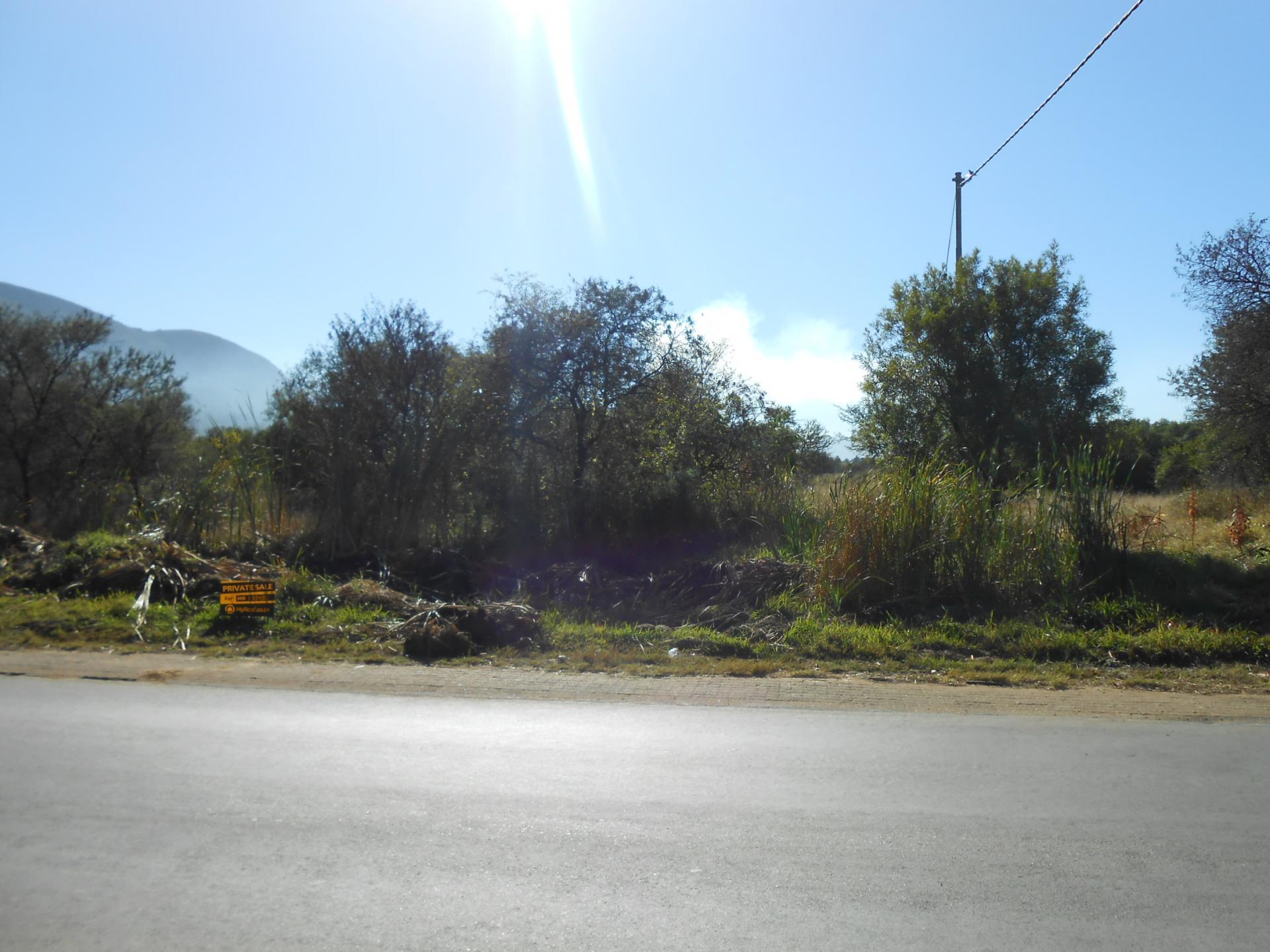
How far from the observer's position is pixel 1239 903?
3.91 meters

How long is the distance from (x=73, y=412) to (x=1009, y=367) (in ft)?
81.9

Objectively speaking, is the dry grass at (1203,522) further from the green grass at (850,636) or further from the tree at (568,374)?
the tree at (568,374)

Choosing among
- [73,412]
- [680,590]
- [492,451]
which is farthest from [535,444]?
[73,412]

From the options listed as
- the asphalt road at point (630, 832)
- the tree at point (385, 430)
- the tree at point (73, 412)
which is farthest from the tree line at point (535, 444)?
the asphalt road at point (630, 832)

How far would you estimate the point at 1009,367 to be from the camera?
22422mm

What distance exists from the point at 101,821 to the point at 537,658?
4.89m

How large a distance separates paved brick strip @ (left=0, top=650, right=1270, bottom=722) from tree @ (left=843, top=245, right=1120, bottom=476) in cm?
1457

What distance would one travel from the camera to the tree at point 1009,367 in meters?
22.2

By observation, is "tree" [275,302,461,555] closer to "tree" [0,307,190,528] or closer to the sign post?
the sign post

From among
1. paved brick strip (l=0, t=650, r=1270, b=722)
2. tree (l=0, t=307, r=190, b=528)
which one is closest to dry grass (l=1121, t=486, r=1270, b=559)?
paved brick strip (l=0, t=650, r=1270, b=722)

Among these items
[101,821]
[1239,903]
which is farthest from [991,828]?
[101,821]

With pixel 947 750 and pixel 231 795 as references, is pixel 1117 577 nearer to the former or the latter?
pixel 947 750

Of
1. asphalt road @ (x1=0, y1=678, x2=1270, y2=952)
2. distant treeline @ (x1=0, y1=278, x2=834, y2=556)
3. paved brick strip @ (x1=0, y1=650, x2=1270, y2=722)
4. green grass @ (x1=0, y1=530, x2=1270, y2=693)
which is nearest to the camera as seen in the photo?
asphalt road @ (x1=0, y1=678, x2=1270, y2=952)

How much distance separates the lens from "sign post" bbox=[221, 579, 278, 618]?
10906 millimetres
